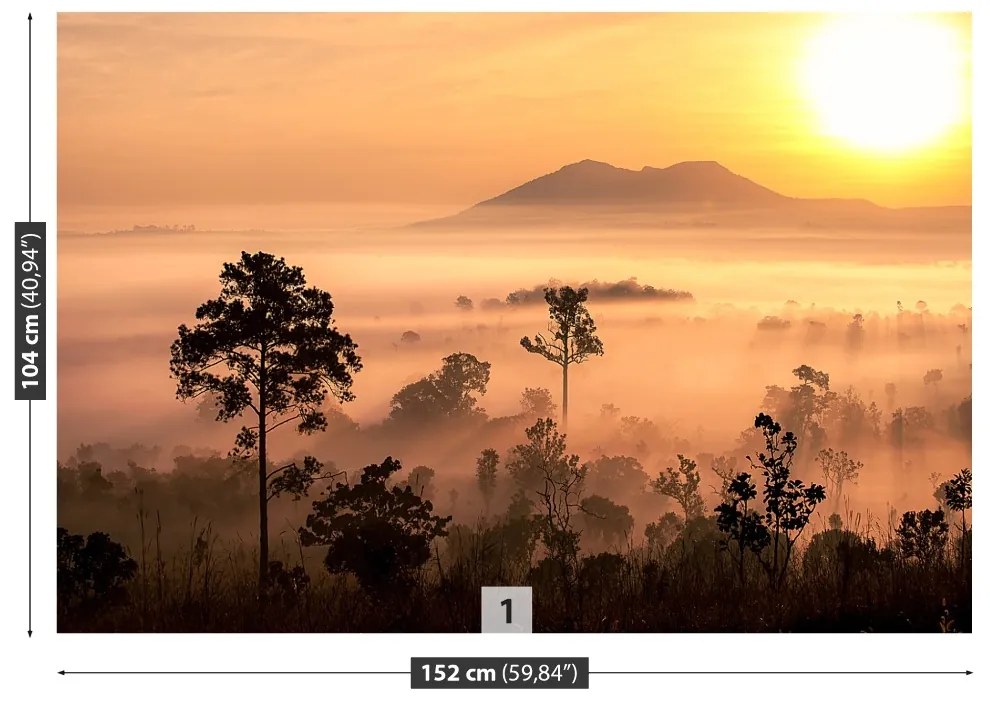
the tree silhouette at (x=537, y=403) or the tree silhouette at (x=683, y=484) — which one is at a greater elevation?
the tree silhouette at (x=537, y=403)

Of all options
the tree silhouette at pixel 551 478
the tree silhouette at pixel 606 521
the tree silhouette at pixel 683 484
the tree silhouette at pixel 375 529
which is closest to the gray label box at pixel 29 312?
the tree silhouette at pixel 375 529

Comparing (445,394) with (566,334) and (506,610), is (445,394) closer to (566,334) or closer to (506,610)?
(566,334)

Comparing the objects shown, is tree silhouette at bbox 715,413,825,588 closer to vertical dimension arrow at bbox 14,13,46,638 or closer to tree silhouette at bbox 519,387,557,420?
tree silhouette at bbox 519,387,557,420

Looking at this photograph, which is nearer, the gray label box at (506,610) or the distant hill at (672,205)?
the gray label box at (506,610)

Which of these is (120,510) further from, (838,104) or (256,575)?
(838,104)

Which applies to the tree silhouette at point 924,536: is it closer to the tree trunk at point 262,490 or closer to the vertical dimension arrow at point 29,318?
the tree trunk at point 262,490
